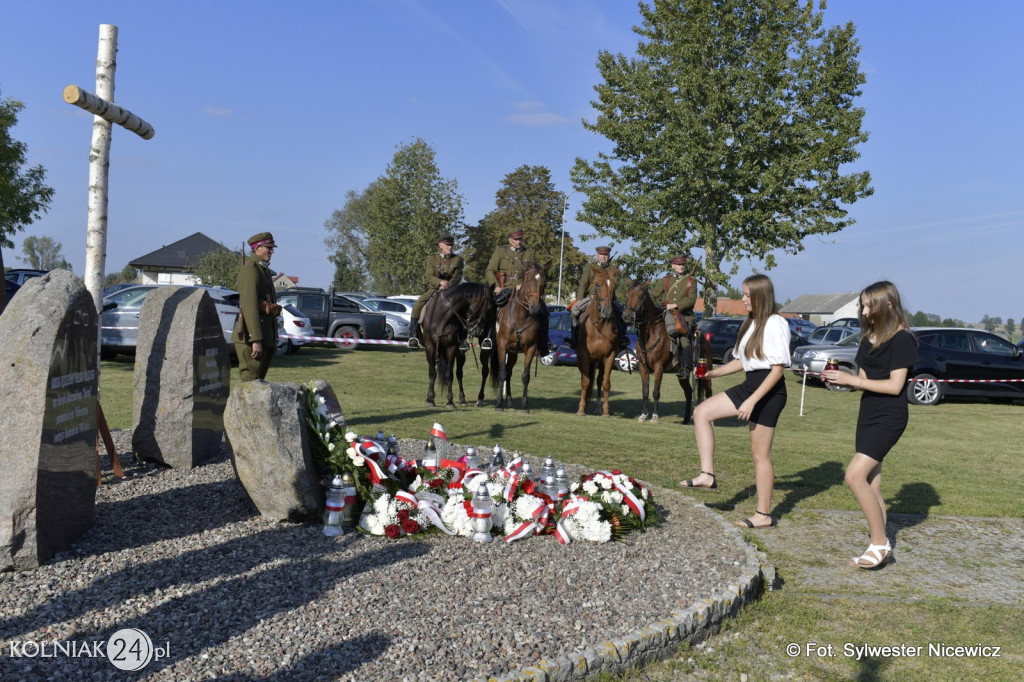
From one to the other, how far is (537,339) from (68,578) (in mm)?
10093

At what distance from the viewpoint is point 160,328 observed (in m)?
6.93

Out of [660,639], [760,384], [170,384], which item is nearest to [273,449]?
[170,384]

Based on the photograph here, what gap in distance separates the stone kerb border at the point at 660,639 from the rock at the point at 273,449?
2.33 meters

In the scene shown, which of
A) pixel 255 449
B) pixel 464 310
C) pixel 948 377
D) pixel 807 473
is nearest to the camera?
pixel 255 449

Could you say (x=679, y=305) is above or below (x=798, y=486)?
above

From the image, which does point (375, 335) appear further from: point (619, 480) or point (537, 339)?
point (619, 480)

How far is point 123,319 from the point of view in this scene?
58.5 feet

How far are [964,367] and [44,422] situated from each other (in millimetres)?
20897

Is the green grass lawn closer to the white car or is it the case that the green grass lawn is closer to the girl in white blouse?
the white car

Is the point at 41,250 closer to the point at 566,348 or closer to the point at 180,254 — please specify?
the point at 180,254

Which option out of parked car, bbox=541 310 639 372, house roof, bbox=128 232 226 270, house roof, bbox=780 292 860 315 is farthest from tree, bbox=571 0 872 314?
house roof, bbox=780 292 860 315

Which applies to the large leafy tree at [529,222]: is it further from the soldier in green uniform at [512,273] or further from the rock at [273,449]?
the rock at [273,449]

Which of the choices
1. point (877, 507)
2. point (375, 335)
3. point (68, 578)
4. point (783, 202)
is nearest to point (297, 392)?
point (68, 578)

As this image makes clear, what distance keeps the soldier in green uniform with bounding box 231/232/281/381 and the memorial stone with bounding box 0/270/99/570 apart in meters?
3.29
